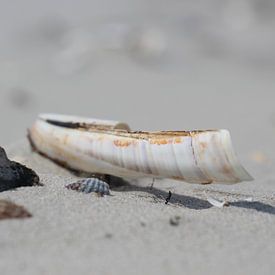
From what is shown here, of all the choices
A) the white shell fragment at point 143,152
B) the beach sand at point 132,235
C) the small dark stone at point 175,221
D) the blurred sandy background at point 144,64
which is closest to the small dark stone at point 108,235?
the beach sand at point 132,235

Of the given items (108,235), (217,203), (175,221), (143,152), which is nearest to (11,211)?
(108,235)

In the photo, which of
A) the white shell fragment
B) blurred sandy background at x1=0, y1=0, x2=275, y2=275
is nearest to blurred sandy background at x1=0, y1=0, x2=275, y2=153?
blurred sandy background at x1=0, y1=0, x2=275, y2=275

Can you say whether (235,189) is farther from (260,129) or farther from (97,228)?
(260,129)

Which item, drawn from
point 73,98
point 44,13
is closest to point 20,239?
point 73,98

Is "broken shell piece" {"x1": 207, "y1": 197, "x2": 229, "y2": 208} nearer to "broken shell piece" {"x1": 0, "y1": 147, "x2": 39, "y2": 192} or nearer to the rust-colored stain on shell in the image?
the rust-colored stain on shell

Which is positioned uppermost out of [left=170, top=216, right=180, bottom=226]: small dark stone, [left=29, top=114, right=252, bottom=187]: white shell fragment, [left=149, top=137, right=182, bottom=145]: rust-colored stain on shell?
[left=149, top=137, right=182, bottom=145]: rust-colored stain on shell

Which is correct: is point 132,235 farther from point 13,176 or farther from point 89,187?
point 13,176

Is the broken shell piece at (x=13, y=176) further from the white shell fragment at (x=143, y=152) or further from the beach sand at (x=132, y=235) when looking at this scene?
the white shell fragment at (x=143, y=152)
